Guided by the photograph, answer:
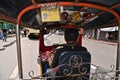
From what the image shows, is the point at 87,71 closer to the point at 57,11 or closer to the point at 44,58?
the point at 57,11

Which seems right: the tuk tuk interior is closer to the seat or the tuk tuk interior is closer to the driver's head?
the seat

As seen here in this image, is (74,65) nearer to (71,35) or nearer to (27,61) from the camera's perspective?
(71,35)

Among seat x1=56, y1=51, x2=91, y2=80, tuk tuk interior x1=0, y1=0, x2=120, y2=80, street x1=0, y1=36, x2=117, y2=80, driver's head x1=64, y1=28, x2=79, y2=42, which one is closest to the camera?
tuk tuk interior x1=0, y1=0, x2=120, y2=80

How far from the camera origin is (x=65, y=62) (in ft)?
12.5

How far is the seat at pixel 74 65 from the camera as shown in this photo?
12.3 ft

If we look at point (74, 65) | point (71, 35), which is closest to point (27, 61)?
point (71, 35)

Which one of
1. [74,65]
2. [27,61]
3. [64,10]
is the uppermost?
[64,10]

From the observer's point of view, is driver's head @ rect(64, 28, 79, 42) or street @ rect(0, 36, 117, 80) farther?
street @ rect(0, 36, 117, 80)

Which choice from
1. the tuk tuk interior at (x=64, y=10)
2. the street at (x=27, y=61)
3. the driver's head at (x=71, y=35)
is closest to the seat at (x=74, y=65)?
the tuk tuk interior at (x=64, y=10)

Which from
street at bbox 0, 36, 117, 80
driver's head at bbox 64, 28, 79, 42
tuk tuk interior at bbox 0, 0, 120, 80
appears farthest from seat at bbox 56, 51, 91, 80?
street at bbox 0, 36, 117, 80

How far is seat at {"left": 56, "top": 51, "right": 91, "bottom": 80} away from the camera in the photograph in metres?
3.74

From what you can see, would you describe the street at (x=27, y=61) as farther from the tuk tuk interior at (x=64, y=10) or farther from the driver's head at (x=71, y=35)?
the tuk tuk interior at (x=64, y=10)

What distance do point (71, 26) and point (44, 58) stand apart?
1.02 meters

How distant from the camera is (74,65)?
374 centimetres
